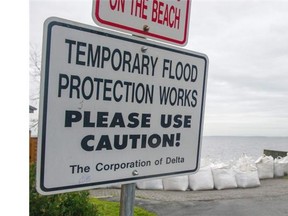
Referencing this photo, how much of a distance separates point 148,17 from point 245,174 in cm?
929

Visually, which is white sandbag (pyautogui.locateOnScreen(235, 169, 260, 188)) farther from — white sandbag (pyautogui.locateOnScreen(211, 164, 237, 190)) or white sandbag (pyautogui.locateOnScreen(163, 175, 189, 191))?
white sandbag (pyautogui.locateOnScreen(163, 175, 189, 191))

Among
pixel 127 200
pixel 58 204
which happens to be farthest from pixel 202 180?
pixel 127 200

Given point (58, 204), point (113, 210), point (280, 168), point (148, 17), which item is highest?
point (148, 17)

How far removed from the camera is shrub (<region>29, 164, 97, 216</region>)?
11.0 ft

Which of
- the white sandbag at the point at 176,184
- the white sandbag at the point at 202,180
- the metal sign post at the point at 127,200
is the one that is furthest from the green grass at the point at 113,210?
the metal sign post at the point at 127,200

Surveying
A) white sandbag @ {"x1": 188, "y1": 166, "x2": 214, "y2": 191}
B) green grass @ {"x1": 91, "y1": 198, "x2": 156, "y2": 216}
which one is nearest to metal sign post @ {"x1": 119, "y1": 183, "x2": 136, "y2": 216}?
green grass @ {"x1": 91, "y1": 198, "x2": 156, "y2": 216}

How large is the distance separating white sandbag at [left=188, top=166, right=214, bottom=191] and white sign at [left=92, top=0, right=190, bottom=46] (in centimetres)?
784

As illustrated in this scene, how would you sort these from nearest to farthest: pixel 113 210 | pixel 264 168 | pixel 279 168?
pixel 113 210 → pixel 264 168 → pixel 279 168

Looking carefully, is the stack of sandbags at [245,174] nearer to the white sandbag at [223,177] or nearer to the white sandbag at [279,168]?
the white sandbag at [223,177]

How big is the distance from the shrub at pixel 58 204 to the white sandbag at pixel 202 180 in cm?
563

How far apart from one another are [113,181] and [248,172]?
9.49m

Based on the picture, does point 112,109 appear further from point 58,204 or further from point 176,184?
point 176,184

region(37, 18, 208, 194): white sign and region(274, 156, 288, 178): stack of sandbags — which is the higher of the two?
region(37, 18, 208, 194): white sign

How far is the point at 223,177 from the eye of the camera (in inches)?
367
